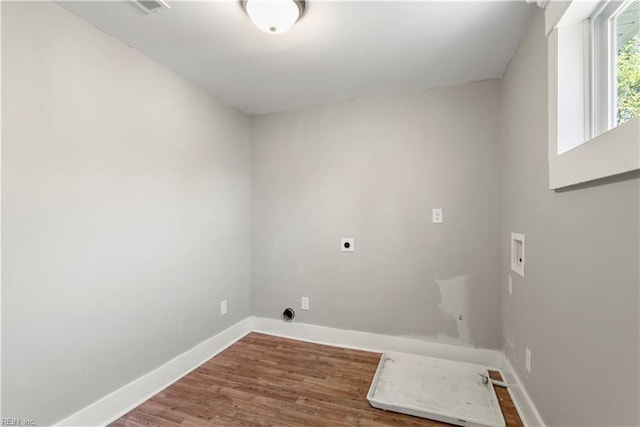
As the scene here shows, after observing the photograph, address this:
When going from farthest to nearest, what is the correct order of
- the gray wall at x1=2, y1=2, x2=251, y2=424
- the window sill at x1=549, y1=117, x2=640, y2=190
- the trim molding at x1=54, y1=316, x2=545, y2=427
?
the trim molding at x1=54, y1=316, x2=545, y2=427 → the gray wall at x1=2, y1=2, x2=251, y2=424 → the window sill at x1=549, y1=117, x2=640, y2=190

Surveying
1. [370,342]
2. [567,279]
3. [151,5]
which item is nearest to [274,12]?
[151,5]

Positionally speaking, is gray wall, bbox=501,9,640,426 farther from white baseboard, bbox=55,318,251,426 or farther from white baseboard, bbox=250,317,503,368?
white baseboard, bbox=55,318,251,426

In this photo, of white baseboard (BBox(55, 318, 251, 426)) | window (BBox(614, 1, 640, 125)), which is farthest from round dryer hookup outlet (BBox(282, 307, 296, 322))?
window (BBox(614, 1, 640, 125))

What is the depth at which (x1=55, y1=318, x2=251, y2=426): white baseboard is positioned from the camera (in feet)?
5.24

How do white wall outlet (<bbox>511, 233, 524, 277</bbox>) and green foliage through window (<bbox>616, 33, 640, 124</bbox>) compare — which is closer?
green foliage through window (<bbox>616, 33, 640, 124</bbox>)

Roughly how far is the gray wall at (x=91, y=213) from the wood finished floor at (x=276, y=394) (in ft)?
0.94

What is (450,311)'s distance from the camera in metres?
2.37

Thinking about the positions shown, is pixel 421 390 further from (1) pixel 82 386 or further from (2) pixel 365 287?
(1) pixel 82 386

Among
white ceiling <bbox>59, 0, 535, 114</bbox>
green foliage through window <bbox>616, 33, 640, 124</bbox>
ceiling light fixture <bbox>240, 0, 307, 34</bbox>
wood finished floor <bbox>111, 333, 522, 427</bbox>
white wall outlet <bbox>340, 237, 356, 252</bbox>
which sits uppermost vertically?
white ceiling <bbox>59, 0, 535, 114</bbox>

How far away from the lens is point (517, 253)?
1868 mm

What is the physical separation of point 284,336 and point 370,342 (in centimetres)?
89

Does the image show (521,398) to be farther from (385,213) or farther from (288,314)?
(288,314)

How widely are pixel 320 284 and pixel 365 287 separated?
0.45 m

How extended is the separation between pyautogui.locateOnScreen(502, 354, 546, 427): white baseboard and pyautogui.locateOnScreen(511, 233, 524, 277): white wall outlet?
70cm
